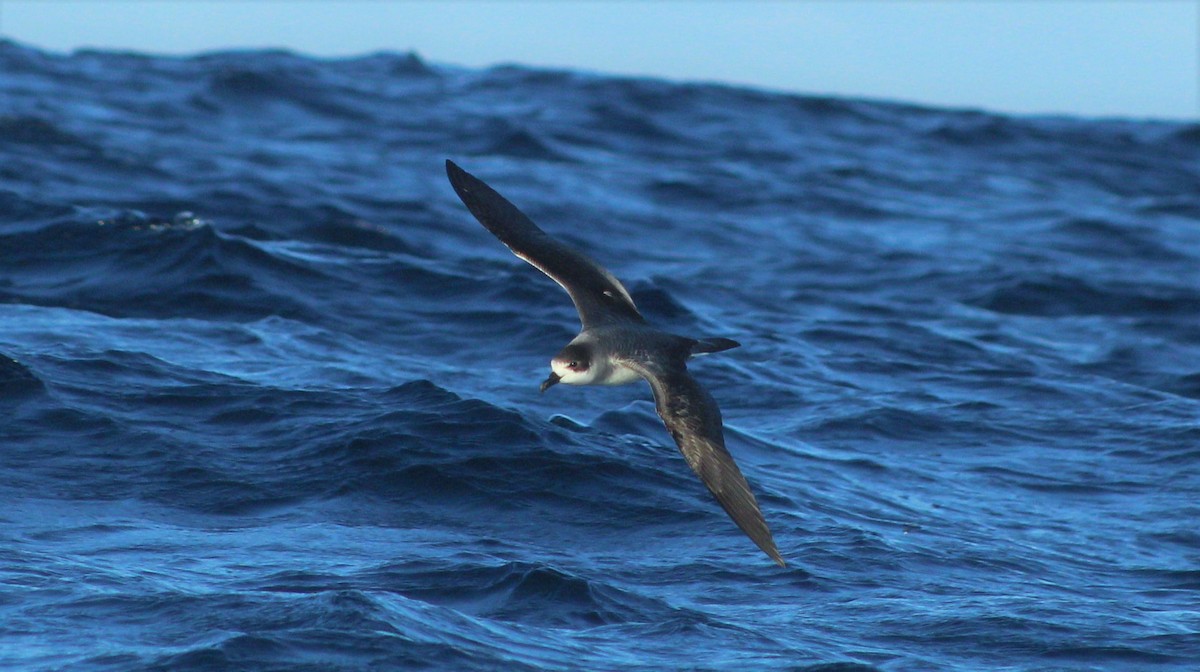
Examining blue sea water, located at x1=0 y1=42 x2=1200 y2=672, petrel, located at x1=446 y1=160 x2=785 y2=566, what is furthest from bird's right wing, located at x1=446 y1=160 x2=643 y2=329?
blue sea water, located at x1=0 y1=42 x2=1200 y2=672

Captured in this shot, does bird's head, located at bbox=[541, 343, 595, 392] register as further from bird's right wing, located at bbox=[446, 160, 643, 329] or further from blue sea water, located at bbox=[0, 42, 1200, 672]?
blue sea water, located at bbox=[0, 42, 1200, 672]

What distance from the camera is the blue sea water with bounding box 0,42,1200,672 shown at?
26.9 feet

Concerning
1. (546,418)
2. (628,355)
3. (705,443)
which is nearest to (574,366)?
(628,355)

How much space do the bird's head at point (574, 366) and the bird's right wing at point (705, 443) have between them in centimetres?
27

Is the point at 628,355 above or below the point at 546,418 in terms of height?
above

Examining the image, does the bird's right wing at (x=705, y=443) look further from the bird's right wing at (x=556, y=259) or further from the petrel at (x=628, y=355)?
the bird's right wing at (x=556, y=259)

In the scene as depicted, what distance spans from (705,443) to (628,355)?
43.9 inches

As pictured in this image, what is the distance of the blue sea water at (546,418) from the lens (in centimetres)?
820

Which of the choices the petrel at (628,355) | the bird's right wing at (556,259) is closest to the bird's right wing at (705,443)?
the petrel at (628,355)

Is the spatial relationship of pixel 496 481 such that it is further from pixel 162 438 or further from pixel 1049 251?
pixel 1049 251

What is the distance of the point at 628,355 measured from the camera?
9.19 meters

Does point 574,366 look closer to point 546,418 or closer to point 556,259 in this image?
point 556,259

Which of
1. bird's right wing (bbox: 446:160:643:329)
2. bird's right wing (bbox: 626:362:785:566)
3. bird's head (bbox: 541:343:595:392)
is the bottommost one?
bird's right wing (bbox: 626:362:785:566)

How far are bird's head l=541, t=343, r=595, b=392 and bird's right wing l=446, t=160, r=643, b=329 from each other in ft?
2.27
